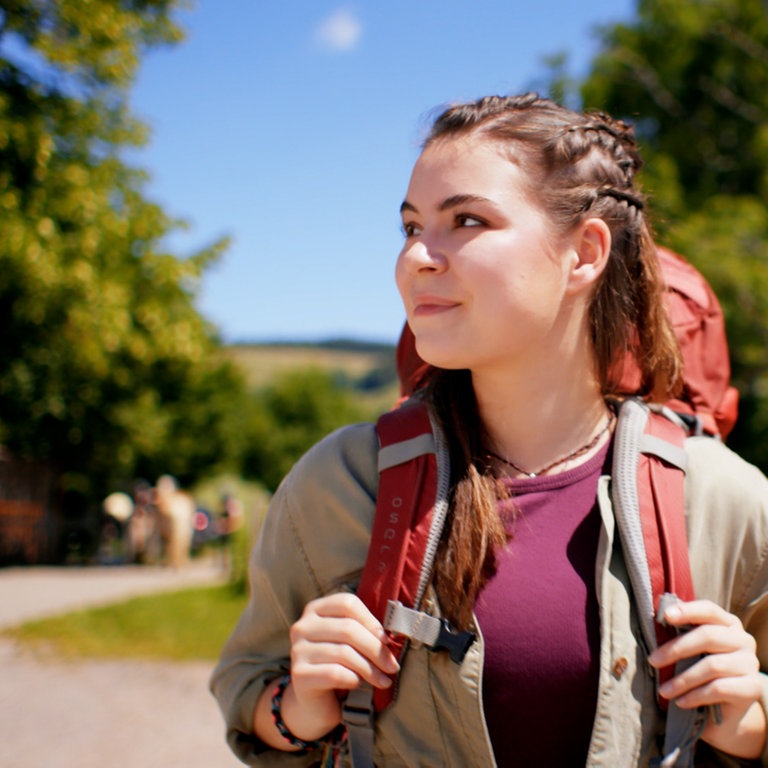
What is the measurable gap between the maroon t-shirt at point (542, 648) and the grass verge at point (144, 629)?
739cm

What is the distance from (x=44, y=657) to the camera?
8.32 metres

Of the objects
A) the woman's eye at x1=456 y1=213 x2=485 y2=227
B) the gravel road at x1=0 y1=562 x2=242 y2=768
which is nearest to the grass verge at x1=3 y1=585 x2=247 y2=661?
the gravel road at x1=0 y1=562 x2=242 y2=768

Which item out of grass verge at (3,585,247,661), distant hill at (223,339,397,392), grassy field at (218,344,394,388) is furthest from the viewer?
grassy field at (218,344,394,388)

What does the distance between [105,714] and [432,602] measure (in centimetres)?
588

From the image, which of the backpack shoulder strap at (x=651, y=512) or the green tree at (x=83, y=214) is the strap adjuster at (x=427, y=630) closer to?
the backpack shoulder strap at (x=651, y=512)

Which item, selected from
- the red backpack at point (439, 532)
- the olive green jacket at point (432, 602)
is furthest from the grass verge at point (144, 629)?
the red backpack at point (439, 532)

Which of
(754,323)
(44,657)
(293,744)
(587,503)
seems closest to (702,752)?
(587,503)

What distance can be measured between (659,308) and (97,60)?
34.2 feet

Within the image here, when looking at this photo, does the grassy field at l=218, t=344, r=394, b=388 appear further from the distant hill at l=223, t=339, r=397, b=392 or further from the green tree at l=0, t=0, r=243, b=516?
the green tree at l=0, t=0, r=243, b=516

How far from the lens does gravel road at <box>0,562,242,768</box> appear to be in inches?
221

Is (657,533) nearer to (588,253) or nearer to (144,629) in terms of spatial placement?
(588,253)

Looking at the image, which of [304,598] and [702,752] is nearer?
[702,752]

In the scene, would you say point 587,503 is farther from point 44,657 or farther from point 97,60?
point 97,60

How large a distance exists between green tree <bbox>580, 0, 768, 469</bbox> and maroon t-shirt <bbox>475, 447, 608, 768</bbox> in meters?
9.33
